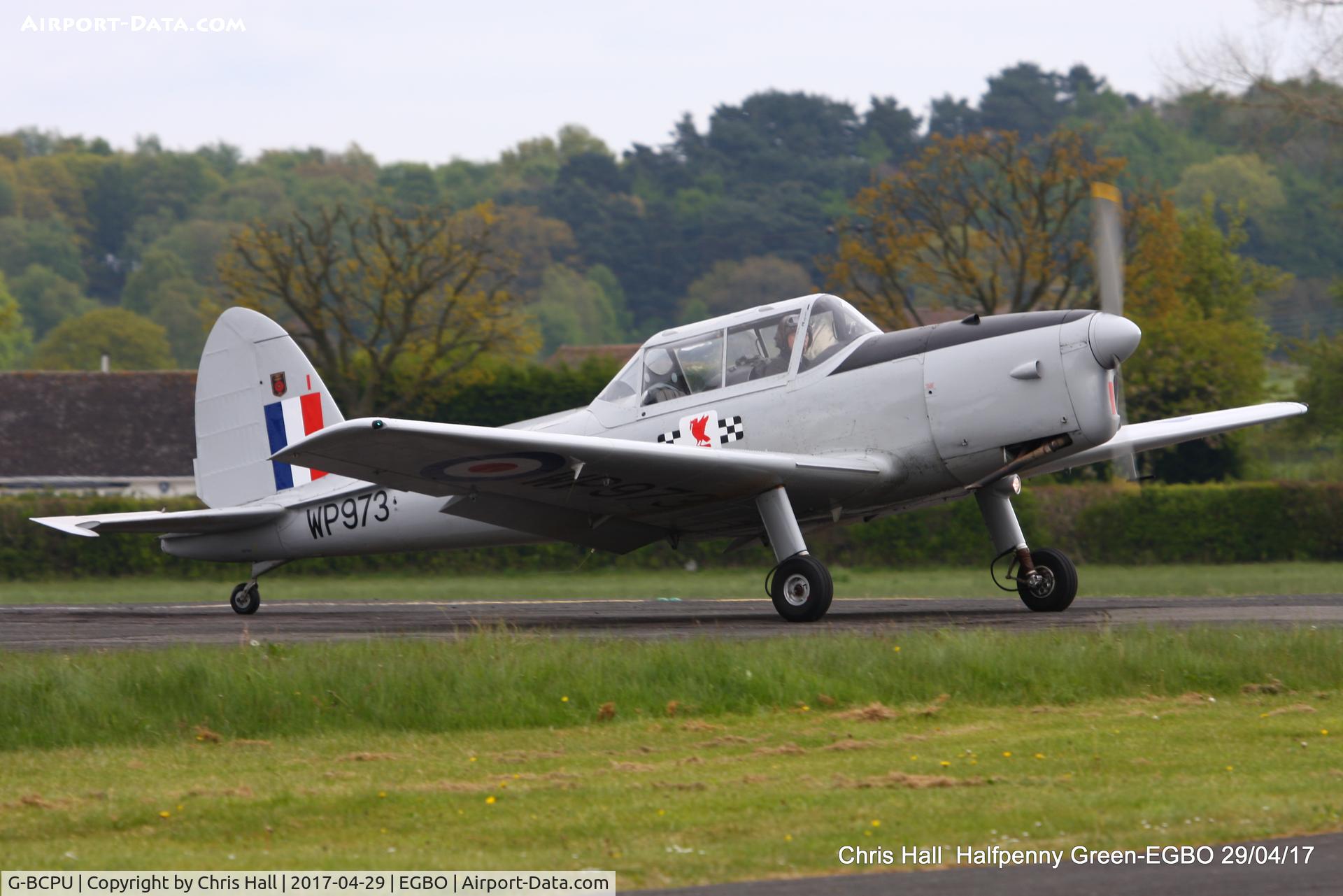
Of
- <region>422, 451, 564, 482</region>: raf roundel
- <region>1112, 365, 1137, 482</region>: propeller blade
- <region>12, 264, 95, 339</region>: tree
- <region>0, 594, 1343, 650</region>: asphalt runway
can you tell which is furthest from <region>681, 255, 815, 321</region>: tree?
<region>422, 451, 564, 482</region>: raf roundel

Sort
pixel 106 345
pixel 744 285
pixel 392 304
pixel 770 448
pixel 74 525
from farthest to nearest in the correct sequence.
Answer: pixel 744 285, pixel 106 345, pixel 392 304, pixel 74 525, pixel 770 448

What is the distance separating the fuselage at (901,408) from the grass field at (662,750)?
9.18ft

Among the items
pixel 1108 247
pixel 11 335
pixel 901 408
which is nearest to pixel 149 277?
pixel 11 335

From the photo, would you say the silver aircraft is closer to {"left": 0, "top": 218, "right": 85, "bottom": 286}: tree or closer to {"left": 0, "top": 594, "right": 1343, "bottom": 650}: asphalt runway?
{"left": 0, "top": 594, "right": 1343, "bottom": 650}: asphalt runway

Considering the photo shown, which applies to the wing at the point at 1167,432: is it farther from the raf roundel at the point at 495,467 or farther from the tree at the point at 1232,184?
the tree at the point at 1232,184

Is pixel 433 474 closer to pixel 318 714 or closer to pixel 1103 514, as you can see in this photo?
pixel 318 714

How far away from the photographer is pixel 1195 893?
5.09m

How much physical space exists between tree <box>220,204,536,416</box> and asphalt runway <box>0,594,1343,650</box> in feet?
60.6

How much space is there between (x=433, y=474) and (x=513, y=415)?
23.7 meters

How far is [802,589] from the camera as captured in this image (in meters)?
13.3

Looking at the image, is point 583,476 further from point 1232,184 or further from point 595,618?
point 1232,184

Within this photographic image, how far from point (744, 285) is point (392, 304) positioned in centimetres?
5698

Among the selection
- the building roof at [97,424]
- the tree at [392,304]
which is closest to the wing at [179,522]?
the tree at [392,304]

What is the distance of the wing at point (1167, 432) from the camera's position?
14566 mm
